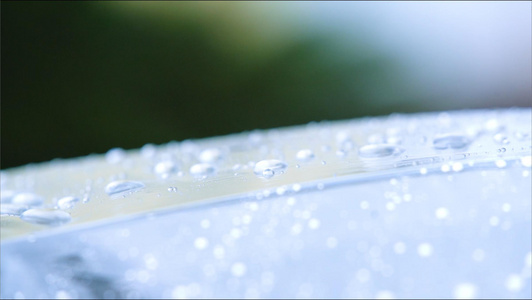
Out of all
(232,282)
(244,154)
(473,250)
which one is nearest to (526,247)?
(473,250)

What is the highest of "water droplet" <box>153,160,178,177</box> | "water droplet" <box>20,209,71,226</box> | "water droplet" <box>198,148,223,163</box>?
"water droplet" <box>198,148,223,163</box>

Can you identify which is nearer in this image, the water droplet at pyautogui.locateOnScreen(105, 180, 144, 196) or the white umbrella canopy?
the white umbrella canopy

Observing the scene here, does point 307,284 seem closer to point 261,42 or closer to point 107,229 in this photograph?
point 107,229

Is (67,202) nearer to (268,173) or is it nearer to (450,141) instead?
(268,173)

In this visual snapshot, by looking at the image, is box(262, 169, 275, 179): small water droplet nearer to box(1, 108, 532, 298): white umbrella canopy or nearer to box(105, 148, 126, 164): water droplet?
box(1, 108, 532, 298): white umbrella canopy

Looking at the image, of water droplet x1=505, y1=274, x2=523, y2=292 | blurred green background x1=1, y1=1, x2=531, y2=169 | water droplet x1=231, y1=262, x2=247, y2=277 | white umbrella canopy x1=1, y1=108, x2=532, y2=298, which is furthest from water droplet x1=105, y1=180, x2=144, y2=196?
blurred green background x1=1, y1=1, x2=531, y2=169

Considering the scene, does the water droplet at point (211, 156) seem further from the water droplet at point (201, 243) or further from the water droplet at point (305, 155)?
the water droplet at point (201, 243)

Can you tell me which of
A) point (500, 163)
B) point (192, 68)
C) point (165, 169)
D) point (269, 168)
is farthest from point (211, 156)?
point (192, 68)
